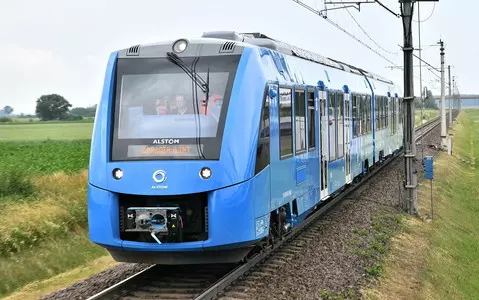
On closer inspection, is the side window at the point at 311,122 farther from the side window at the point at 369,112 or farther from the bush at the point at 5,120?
the bush at the point at 5,120

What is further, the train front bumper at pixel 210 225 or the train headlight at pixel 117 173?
the train headlight at pixel 117 173

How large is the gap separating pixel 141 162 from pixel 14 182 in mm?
8370


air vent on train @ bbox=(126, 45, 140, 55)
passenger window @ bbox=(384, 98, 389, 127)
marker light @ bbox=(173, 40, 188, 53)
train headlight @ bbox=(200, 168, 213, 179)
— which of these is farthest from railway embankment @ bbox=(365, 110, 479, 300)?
air vent on train @ bbox=(126, 45, 140, 55)

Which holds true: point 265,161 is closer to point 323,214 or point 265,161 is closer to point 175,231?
point 175,231

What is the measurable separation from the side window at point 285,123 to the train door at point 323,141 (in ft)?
7.37

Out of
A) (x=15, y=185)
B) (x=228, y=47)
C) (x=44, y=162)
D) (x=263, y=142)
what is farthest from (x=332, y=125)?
(x=44, y=162)

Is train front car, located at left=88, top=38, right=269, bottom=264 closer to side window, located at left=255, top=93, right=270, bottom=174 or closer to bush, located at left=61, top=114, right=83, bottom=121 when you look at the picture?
side window, located at left=255, top=93, right=270, bottom=174

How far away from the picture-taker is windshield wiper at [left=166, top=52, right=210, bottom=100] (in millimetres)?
8258

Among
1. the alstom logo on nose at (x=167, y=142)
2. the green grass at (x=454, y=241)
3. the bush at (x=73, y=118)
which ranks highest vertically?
the bush at (x=73, y=118)

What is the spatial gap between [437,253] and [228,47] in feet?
23.5

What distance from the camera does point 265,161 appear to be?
27.9ft

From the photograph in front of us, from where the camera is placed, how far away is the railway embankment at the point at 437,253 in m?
10.0

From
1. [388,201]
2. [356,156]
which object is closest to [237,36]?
[356,156]

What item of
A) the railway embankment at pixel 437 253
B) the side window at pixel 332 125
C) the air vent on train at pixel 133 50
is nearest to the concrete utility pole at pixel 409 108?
the railway embankment at pixel 437 253
